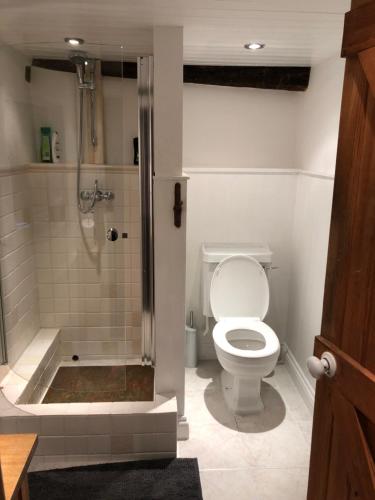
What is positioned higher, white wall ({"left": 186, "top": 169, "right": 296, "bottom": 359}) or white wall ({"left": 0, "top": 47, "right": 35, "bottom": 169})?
white wall ({"left": 0, "top": 47, "right": 35, "bottom": 169})

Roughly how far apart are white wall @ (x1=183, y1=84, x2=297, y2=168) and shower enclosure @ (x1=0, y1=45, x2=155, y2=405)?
0.68 meters

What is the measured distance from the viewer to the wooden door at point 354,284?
3.22 feet

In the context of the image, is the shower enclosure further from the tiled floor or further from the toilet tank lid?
the toilet tank lid

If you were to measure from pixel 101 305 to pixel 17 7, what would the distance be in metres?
1.62

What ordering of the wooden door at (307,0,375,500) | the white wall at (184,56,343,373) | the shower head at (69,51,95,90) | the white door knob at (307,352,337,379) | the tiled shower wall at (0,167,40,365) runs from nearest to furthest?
the wooden door at (307,0,375,500) → the white door knob at (307,352,337,379) → the shower head at (69,51,95,90) → the tiled shower wall at (0,167,40,365) → the white wall at (184,56,343,373)

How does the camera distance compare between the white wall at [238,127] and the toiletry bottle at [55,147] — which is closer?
the toiletry bottle at [55,147]

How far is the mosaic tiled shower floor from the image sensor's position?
7.27ft

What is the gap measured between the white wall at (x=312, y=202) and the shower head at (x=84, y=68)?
4.46 ft

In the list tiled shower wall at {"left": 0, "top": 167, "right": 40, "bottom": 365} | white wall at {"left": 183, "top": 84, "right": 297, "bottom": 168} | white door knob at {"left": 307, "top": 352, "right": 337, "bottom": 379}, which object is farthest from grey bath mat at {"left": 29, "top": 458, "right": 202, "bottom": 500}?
white wall at {"left": 183, "top": 84, "right": 297, "bottom": 168}

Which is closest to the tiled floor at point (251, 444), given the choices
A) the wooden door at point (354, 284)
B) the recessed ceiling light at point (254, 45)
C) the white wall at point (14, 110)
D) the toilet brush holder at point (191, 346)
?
the toilet brush holder at point (191, 346)

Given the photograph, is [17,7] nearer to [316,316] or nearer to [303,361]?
[316,316]

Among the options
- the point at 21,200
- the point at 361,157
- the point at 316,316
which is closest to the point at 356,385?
the point at 361,157

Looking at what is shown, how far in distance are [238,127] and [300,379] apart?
70.7 inches

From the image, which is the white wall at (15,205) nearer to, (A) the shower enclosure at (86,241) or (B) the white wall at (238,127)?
(A) the shower enclosure at (86,241)
